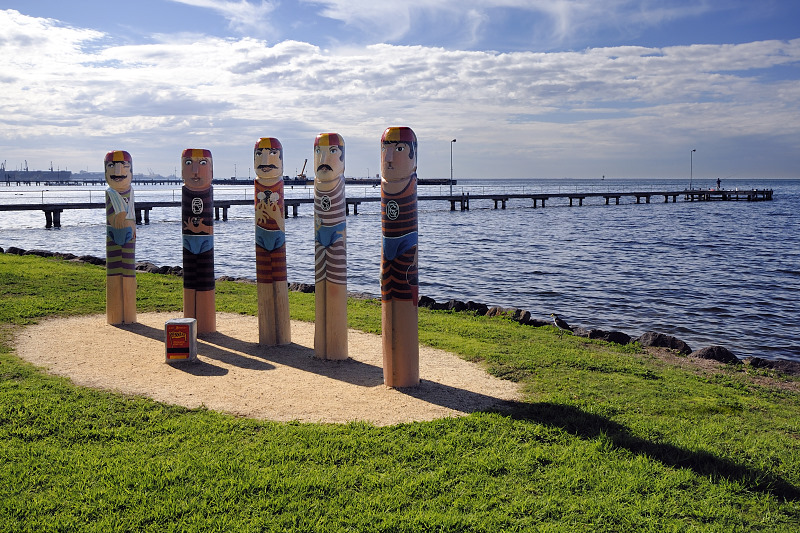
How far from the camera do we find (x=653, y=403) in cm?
778

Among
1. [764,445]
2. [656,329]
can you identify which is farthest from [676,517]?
[656,329]

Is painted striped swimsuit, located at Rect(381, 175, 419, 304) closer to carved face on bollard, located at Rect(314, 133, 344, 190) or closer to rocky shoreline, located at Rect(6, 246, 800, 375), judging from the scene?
carved face on bollard, located at Rect(314, 133, 344, 190)

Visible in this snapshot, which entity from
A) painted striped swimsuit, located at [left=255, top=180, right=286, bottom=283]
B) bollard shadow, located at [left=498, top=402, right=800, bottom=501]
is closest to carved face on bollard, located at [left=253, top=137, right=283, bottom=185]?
painted striped swimsuit, located at [left=255, top=180, right=286, bottom=283]

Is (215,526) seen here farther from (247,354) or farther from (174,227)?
(174,227)

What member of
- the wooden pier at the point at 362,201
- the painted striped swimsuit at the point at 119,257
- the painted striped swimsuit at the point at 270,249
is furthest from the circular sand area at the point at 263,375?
the wooden pier at the point at 362,201

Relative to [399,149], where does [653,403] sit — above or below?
below

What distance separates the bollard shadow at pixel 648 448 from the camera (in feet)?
18.3

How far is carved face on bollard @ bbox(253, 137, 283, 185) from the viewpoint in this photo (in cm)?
1058

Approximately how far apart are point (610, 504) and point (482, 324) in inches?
310

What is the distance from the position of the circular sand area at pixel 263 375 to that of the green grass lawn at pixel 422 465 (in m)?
0.46

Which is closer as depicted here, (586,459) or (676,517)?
(676,517)

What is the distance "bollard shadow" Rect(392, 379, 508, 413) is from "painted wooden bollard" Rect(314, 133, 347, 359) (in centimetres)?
171

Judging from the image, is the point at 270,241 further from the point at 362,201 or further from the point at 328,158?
the point at 362,201

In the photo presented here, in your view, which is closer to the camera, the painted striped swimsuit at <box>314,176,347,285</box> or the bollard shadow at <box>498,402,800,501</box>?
the bollard shadow at <box>498,402,800,501</box>
